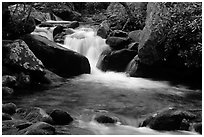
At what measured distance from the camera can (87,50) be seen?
43.9 feet

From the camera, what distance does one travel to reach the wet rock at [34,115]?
6066 mm

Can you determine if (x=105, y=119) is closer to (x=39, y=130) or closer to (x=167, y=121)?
(x=167, y=121)

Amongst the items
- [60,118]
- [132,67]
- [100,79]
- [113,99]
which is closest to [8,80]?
[113,99]

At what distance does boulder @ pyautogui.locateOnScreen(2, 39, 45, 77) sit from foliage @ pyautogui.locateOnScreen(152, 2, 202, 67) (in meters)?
3.87

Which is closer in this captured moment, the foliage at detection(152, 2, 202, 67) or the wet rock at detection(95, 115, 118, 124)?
the wet rock at detection(95, 115, 118, 124)

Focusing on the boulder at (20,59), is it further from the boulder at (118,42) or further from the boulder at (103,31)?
the boulder at (103,31)

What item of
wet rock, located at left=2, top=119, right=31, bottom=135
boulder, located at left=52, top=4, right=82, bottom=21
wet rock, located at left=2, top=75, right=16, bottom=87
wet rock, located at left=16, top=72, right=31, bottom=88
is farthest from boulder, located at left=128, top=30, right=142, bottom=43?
wet rock, located at left=2, top=119, right=31, bottom=135

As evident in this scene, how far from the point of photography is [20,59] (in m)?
9.73

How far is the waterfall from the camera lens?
13.1m

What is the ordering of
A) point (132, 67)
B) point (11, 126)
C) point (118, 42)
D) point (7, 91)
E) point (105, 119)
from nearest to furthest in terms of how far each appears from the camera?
point (11, 126)
point (105, 119)
point (7, 91)
point (132, 67)
point (118, 42)

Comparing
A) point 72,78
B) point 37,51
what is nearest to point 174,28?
point 72,78

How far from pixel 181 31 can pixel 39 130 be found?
20.7 ft

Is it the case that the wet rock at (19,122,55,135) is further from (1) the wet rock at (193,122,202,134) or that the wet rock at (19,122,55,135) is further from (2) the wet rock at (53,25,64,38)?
(2) the wet rock at (53,25,64,38)

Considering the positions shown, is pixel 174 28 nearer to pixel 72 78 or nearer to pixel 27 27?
pixel 72 78
